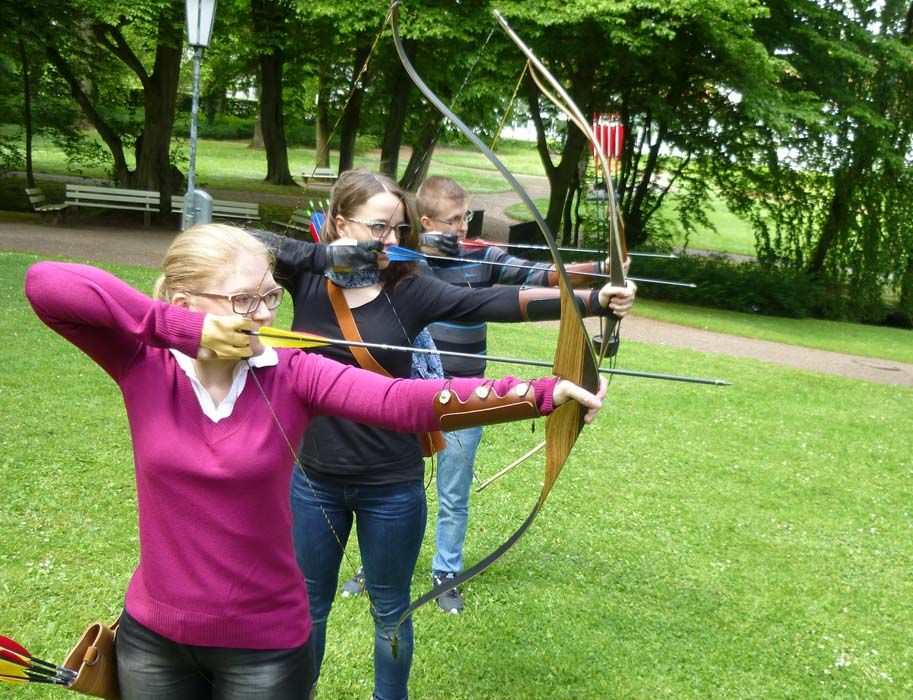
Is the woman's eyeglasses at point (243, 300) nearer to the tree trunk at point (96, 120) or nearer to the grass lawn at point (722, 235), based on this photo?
the tree trunk at point (96, 120)

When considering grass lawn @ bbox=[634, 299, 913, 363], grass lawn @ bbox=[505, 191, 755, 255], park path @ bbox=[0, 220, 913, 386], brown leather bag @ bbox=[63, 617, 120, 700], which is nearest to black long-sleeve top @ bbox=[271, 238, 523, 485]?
brown leather bag @ bbox=[63, 617, 120, 700]

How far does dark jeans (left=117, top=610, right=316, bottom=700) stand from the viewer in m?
1.62

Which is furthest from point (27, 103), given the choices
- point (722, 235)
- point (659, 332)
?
point (722, 235)

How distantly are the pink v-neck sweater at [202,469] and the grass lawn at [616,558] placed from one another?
59.2 inches

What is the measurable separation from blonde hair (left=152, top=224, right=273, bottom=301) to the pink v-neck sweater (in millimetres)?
103

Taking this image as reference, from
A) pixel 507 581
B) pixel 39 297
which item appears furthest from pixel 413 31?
pixel 39 297

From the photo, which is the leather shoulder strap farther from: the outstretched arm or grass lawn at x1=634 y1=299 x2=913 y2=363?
grass lawn at x1=634 y1=299 x2=913 y2=363

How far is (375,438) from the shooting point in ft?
7.45

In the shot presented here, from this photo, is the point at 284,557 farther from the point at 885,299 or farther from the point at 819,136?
the point at 885,299

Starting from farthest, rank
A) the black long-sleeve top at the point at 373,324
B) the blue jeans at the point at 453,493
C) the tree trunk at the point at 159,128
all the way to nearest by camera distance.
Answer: the tree trunk at the point at 159,128 < the blue jeans at the point at 453,493 < the black long-sleeve top at the point at 373,324

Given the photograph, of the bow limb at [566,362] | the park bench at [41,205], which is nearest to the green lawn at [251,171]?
the park bench at [41,205]

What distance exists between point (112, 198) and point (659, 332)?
9440 millimetres

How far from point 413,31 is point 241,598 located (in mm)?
12084

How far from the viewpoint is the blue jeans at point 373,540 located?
2.31 m
